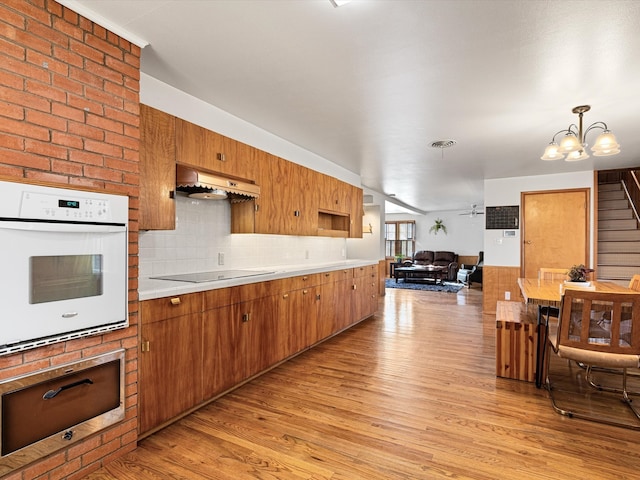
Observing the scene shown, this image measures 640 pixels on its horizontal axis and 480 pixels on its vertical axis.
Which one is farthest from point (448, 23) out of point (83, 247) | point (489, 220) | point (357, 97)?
point (489, 220)

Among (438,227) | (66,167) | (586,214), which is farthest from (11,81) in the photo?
(438,227)

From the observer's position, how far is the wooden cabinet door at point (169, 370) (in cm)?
201

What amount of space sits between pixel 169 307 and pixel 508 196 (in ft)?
19.0

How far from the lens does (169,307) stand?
2.13m

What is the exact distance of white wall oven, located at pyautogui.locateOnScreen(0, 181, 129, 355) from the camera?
144cm

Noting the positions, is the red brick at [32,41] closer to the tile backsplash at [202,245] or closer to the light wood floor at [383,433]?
the tile backsplash at [202,245]

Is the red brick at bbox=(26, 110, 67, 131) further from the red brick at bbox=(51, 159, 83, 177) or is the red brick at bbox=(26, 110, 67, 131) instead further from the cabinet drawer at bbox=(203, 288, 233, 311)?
the cabinet drawer at bbox=(203, 288, 233, 311)

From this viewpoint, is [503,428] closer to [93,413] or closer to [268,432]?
[268,432]

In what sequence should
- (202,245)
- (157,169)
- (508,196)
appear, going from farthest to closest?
(508,196), (202,245), (157,169)

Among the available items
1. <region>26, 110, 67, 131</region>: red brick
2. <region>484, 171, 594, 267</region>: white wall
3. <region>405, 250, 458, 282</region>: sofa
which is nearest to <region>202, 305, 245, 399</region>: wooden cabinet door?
<region>26, 110, 67, 131</region>: red brick

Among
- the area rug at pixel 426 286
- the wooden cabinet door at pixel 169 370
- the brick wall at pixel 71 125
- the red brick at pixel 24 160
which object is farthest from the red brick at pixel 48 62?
the area rug at pixel 426 286

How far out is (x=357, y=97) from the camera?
276 cm

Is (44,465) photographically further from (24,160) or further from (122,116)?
(122,116)

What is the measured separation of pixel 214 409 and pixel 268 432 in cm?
51
